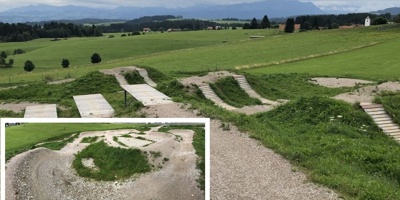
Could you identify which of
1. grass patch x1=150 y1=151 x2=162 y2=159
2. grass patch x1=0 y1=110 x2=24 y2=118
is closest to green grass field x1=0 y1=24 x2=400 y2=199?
grass patch x1=150 y1=151 x2=162 y2=159

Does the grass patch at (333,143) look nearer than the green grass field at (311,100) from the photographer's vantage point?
Yes

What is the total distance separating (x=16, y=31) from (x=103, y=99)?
5068 inches

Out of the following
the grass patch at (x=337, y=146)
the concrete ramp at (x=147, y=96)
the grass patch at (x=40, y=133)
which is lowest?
the grass patch at (x=337, y=146)

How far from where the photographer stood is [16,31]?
142750 mm

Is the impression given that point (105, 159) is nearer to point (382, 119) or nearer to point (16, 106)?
point (382, 119)

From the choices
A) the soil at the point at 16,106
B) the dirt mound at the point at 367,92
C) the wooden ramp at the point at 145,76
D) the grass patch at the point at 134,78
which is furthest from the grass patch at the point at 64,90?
the dirt mound at the point at 367,92

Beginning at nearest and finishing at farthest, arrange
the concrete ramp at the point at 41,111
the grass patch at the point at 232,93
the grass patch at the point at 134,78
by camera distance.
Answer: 1. the concrete ramp at the point at 41,111
2. the grass patch at the point at 232,93
3. the grass patch at the point at 134,78

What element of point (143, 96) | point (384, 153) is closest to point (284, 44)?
point (143, 96)

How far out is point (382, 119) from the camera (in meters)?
20.7

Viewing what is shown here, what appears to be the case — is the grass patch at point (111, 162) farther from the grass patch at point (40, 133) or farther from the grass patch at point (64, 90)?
the grass patch at point (64, 90)

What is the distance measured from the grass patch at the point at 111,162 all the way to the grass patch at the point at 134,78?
2828 cm

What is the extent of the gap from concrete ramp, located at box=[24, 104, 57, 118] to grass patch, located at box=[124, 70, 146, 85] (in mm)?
7662

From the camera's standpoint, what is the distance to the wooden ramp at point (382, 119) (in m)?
19.6

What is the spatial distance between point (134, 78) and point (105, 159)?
2880 centimetres
